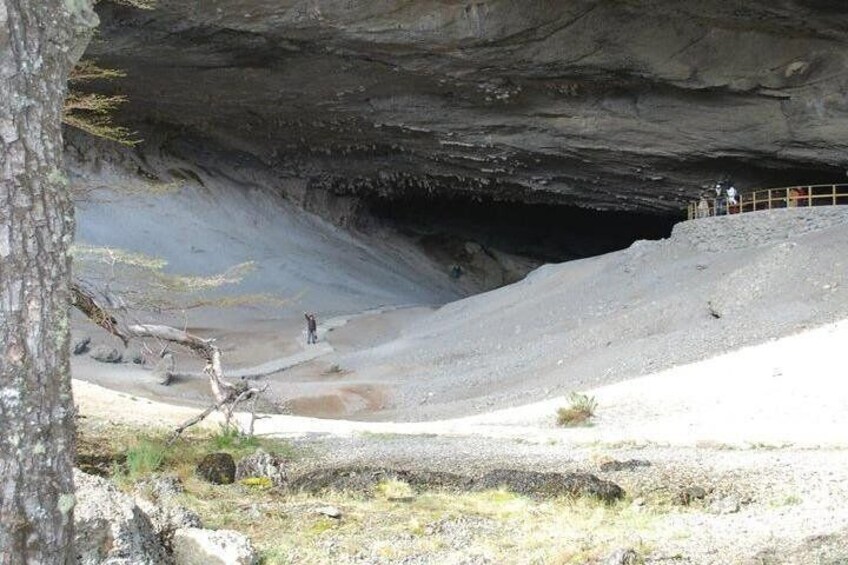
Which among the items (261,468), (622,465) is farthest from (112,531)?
(622,465)

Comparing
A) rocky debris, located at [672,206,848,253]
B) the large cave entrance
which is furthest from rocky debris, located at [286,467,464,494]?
the large cave entrance

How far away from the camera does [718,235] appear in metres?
29.9

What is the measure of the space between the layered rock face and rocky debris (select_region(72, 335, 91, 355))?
10172mm

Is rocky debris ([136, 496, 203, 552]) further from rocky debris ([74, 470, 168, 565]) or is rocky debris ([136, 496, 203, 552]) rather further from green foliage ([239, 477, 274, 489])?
green foliage ([239, 477, 274, 489])

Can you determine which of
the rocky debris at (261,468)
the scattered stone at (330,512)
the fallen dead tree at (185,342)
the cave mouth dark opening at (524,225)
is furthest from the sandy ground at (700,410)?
the cave mouth dark opening at (524,225)

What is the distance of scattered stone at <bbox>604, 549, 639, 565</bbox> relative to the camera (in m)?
5.45

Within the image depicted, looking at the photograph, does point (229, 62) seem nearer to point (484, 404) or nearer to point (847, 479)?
point (484, 404)

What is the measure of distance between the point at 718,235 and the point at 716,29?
6323 mm

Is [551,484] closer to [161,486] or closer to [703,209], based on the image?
[161,486]

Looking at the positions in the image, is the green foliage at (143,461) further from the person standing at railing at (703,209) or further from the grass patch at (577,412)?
the person standing at railing at (703,209)

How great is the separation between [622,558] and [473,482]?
3228mm

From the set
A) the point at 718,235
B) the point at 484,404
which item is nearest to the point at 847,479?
the point at 484,404

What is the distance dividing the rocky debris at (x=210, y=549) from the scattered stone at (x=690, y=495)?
12.4 feet

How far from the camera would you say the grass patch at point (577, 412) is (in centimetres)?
1590
